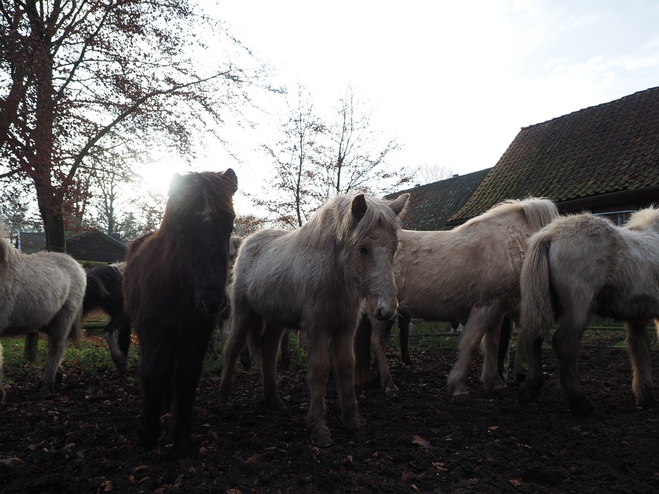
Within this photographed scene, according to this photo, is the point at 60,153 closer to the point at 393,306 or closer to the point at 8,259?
the point at 8,259

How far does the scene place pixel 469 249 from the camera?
5219 mm

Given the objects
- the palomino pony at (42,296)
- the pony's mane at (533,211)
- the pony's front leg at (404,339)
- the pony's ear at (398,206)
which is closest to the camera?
the pony's ear at (398,206)

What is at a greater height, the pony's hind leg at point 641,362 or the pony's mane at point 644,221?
the pony's mane at point 644,221

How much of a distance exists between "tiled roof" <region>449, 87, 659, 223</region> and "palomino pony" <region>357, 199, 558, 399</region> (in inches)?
292

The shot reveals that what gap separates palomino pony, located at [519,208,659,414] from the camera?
4062 millimetres

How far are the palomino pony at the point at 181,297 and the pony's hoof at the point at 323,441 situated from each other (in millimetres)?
987

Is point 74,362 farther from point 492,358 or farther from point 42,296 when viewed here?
point 492,358

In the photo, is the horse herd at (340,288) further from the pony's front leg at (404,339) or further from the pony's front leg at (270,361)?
the pony's front leg at (404,339)

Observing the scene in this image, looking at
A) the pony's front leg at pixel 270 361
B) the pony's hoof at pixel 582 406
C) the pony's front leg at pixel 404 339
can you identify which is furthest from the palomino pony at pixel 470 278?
the pony's front leg at pixel 404 339

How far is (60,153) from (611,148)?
55.1ft

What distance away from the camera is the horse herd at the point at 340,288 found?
3.01m

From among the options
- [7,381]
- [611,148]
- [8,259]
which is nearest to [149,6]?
[8,259]

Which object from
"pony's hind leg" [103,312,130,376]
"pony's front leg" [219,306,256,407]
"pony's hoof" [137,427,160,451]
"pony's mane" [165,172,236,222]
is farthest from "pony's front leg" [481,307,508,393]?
"pony's hind leg" [103,312,130,376]

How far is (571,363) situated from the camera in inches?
159
